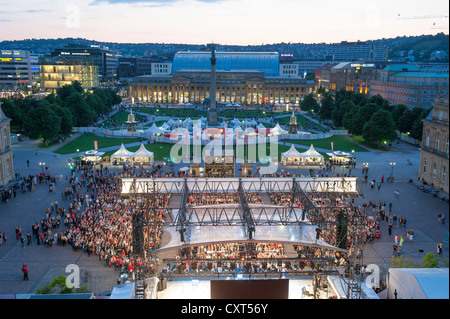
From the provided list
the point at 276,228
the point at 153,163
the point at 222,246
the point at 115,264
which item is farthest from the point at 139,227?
the point at 153,163

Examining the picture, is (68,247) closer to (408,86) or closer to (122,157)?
(122,157)

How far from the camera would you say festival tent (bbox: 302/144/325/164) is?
5347cm

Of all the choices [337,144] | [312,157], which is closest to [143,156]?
[312,157]

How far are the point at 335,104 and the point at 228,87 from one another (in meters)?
54.8

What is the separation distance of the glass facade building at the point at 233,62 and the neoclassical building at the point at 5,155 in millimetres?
123631

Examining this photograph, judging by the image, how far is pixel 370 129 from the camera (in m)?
65.1

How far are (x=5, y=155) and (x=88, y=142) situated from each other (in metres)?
25.6

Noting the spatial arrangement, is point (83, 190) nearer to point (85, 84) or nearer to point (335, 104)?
point (335, 104)

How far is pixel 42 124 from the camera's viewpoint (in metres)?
62.9

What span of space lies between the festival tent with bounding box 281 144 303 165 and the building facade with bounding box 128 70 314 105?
308 feet

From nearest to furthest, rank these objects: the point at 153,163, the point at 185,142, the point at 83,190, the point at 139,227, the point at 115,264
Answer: the point at 139,227, the point at 115,264, the point at 83,190, the point at 153,163, the point at 185,142

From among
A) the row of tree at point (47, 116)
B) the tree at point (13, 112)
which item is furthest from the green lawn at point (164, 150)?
the tree at point (13, 112)

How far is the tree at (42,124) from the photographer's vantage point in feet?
206

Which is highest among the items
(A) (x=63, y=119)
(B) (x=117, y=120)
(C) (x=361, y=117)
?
(C) (x=361, y=117)
